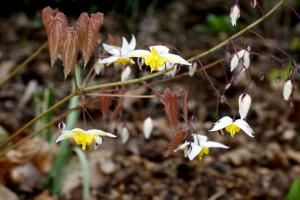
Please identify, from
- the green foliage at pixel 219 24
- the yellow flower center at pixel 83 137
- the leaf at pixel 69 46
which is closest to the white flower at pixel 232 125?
the yellow flower center at pixel 83 137

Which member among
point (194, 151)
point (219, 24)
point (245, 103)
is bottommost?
point (194, 151)

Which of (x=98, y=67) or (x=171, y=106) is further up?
(x=98, y=67)

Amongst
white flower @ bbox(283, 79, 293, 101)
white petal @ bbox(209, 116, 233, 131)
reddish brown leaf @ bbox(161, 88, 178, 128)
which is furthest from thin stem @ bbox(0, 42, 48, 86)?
white flower @ bbox(283, 79, 293, 101)

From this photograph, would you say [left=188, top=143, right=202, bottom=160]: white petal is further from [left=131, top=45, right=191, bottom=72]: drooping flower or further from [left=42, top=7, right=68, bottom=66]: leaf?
[left=42, top=7, right=68, bottom=66]: leaf

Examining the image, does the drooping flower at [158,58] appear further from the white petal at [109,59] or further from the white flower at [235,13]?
the white petal at [109,59]

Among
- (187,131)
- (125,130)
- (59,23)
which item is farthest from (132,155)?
(59,23)

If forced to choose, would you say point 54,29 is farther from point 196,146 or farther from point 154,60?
point 196,146

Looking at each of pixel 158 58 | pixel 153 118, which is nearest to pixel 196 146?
pixel 158 58
